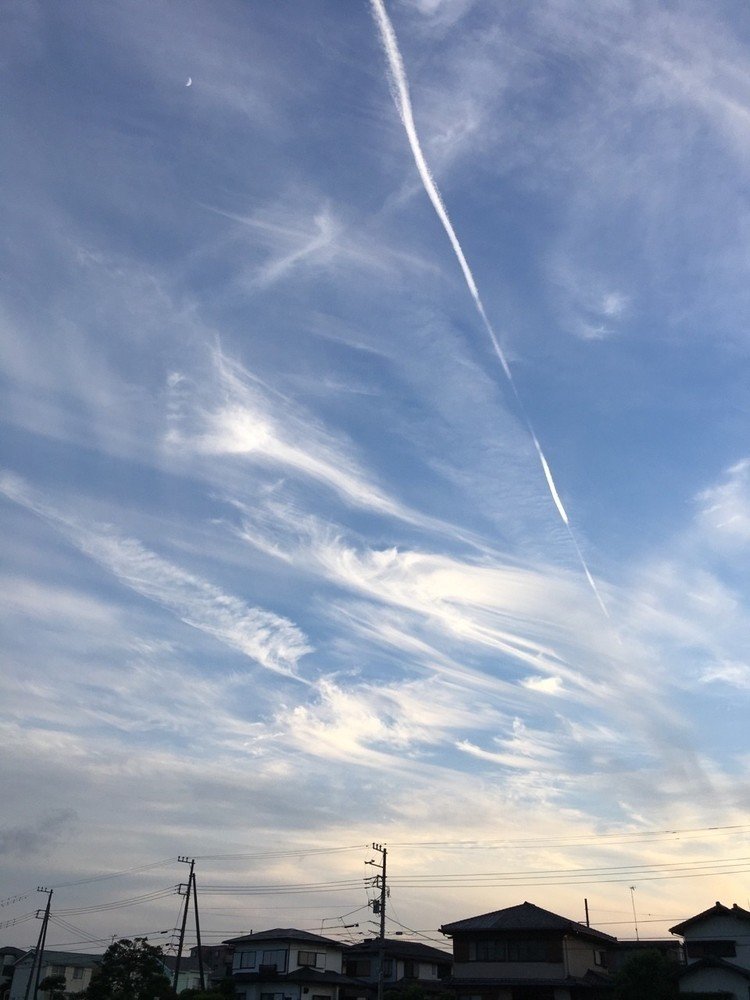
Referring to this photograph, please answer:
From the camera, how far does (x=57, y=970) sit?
92.2 metres

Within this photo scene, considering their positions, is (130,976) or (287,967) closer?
(130,976)

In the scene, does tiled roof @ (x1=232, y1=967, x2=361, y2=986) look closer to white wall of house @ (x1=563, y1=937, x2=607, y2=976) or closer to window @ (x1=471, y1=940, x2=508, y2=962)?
window @ (x1=471, y1=940, x2=508, y2=962)

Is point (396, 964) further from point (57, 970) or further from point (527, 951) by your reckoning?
point (57, 970)

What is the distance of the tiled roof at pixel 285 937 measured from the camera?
66.0m

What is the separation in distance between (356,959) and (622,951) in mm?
26463

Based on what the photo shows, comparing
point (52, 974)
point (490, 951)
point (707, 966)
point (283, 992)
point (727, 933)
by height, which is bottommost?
point (283, 992)

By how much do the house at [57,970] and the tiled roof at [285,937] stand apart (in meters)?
33.5

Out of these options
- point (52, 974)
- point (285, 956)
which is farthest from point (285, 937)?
point (52, 974)

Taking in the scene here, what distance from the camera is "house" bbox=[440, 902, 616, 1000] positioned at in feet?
163

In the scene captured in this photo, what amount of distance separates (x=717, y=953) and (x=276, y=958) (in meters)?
34.6

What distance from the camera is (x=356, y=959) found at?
238 ft

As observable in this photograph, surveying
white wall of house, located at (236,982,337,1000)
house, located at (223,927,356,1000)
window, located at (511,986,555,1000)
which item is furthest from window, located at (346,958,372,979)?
window, located at (511,986,555,1000)

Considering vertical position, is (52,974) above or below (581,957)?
below

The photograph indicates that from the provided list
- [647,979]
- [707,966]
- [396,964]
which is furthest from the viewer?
[396,964]
